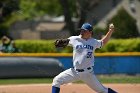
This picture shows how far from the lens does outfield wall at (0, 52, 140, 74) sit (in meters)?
22.2

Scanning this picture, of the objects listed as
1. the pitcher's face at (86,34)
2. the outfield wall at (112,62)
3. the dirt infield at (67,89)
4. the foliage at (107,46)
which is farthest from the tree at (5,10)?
the pitcher's face at (86,34)

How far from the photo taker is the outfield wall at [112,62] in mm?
22188

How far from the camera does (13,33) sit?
63469 millimetres

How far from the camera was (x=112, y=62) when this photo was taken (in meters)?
22.4

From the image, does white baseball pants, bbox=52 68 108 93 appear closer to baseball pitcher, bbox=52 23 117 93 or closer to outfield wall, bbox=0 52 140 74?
baseball pitcher, bbox=52 23 117 93

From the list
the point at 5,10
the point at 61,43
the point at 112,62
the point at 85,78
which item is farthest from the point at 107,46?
the point at 5,10

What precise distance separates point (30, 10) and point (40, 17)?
29.4 ft

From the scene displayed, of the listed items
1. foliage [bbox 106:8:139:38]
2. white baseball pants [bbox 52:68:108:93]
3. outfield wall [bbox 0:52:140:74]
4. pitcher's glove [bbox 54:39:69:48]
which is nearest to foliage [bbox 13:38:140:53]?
outfield wall [bbox 0:52:140:74]

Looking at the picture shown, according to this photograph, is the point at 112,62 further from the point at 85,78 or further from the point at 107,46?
the point at 85,78

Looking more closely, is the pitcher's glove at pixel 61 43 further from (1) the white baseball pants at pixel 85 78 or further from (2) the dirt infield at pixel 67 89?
(2) the dirt infield at pixel 67 89

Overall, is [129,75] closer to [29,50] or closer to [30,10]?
[29,50]

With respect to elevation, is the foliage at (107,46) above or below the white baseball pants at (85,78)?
above

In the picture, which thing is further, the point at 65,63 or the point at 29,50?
the point at 29,50

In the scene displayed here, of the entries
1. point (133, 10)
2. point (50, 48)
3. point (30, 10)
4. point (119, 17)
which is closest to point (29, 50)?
point (50, 48)
